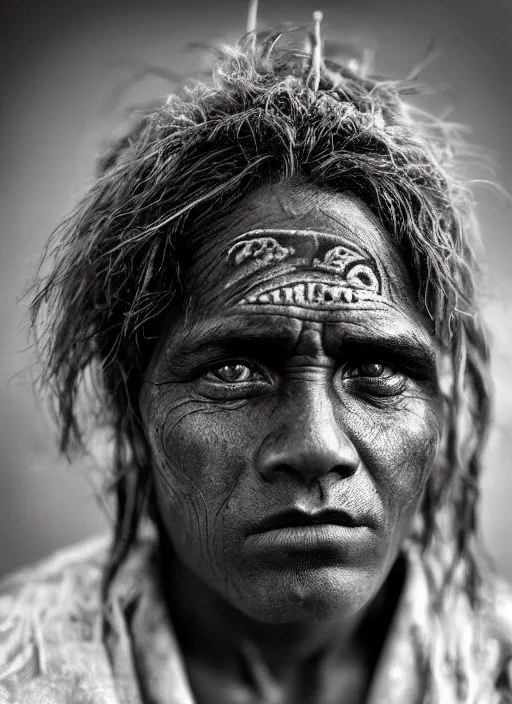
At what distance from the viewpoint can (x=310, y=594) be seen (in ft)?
3.71

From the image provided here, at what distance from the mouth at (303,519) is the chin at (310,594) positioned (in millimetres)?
68

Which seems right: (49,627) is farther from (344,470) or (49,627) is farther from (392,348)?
(392,348)

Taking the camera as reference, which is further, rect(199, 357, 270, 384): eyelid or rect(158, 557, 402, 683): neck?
rect(158, 557, 402, 683): neck

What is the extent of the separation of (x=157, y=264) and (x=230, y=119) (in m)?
0.27

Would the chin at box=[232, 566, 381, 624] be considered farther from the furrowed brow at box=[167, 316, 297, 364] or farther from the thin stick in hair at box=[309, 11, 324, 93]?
the thin stick in hair at box=[309, 11, 324, 93]

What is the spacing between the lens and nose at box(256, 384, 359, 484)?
3.59 ft

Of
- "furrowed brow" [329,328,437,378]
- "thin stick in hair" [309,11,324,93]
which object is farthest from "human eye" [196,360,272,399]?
"thin stick in hair" [309,11,324,93]

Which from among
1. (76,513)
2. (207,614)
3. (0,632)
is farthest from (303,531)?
(76,513)

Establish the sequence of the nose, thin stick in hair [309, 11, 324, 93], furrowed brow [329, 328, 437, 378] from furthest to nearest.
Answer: thin stick in hair [309, 11, 324, 93] → furrowed brow [329, 328, 437, 378] → the nose

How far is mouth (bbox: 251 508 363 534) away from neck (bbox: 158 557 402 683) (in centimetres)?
32

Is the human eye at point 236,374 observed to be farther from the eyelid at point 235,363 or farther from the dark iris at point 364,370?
the dark iris at point 364,370

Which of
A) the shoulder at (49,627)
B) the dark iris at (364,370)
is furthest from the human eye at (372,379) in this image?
the shoulder at (49,627)

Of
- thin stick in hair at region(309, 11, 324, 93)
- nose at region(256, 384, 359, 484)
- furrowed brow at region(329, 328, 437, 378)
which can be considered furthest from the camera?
thin stick in hair at region(309, 11, 324, 93)

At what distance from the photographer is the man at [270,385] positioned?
1163mm
